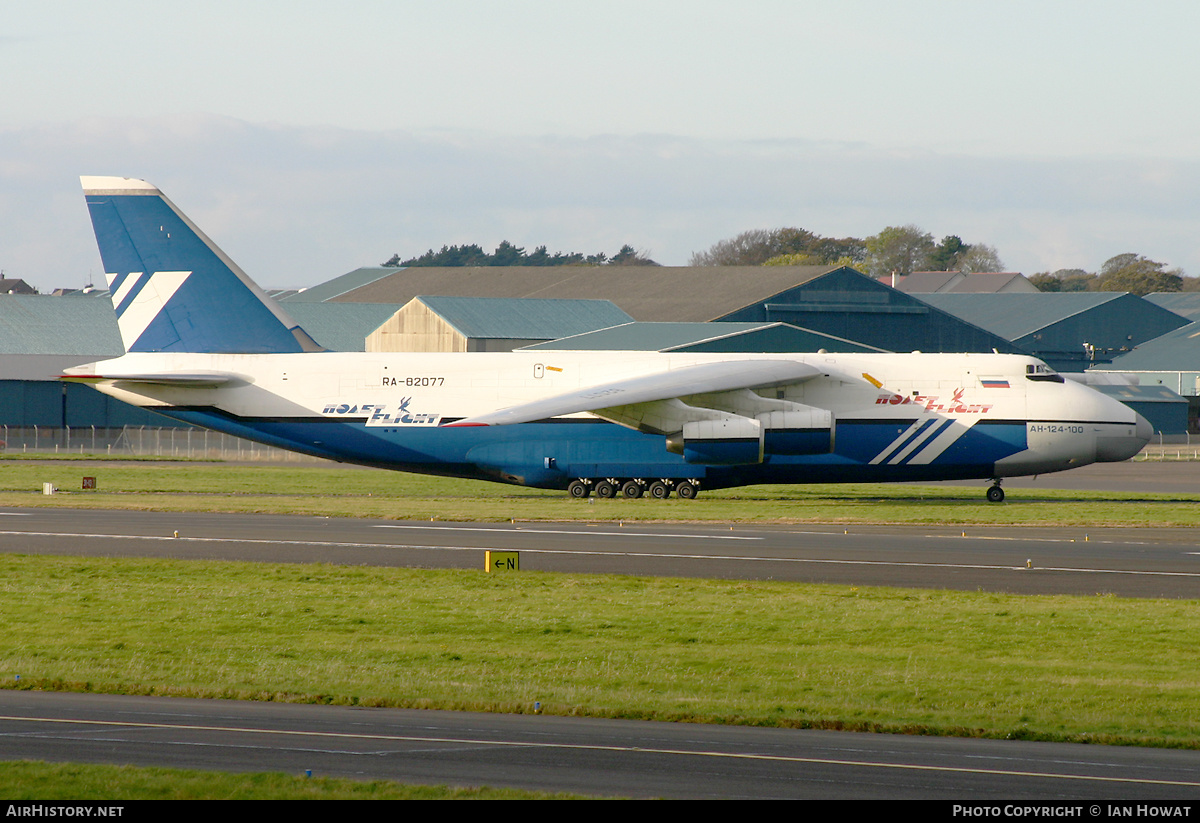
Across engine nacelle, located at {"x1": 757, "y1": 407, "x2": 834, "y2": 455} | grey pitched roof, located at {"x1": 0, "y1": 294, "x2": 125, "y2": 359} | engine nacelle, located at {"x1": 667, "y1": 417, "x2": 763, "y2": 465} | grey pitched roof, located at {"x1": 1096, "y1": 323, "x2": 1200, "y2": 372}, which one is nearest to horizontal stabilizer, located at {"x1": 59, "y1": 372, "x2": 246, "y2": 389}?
engine nacelle, located at {"x1": 667, "y1": 417, "x2": 763, "y2": 465}

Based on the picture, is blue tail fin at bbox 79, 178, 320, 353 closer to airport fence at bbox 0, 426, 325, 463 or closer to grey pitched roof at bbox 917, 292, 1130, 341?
airport fence at bbox 0, 426, 325, 463

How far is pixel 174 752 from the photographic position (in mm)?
11898

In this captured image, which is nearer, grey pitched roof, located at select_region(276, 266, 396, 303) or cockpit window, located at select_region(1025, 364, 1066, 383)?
cockpit window, located at select_region(1025, 364, 1066, 383)

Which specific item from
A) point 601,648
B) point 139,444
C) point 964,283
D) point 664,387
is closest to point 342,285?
point 139,444

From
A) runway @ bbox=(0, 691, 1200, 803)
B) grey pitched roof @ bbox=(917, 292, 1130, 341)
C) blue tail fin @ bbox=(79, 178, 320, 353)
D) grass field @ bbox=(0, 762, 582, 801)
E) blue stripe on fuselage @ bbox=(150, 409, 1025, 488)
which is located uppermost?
grey pitched roof @ bbox=(917, 292, 1130, 341)

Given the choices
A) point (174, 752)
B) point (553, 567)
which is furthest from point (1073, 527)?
point (174, 752)

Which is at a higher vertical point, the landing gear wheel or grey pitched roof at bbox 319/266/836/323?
grey pitched roof at bbox 319/266/836/323

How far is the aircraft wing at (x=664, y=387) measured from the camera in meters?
38.3

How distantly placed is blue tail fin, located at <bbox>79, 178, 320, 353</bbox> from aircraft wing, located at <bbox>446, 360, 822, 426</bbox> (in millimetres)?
8270

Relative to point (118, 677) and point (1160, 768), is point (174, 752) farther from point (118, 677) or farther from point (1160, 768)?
point (1160, 768)

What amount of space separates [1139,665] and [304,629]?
1112cm

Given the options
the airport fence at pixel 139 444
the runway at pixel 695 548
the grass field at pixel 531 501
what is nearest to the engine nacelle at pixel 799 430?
the grass field at pixel 531 501

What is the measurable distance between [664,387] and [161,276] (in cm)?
1569

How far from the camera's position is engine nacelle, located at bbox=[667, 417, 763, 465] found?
130ft
